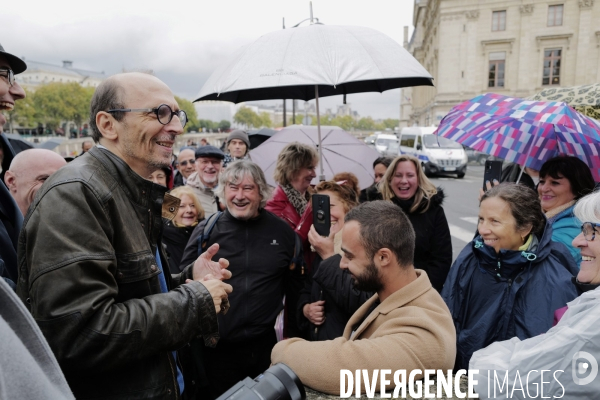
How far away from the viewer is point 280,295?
120 inches

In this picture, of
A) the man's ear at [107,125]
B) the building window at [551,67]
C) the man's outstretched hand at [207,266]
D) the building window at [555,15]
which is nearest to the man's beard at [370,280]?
the man's outstretched hand at [207,266]

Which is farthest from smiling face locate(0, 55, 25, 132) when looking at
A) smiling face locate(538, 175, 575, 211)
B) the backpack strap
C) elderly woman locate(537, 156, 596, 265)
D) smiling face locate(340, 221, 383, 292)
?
smiling face locate(538, 175, 575, 211)

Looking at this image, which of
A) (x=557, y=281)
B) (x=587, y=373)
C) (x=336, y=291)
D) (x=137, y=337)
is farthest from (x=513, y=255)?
(x=137, y=337)

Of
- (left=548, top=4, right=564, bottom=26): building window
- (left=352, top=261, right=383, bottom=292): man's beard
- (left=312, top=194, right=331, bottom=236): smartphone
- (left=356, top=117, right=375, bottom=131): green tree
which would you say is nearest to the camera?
(left=352, top=261, right=383, bottom=292): man's beard

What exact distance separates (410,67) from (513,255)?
1.55 meters

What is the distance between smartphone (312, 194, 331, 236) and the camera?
8.89 feet

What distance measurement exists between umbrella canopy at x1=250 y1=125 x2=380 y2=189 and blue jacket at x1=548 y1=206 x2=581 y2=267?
2474 mm

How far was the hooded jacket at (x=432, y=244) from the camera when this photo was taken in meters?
3.69

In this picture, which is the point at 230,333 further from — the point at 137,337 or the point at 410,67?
the point at 410,67

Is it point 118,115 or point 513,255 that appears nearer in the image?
point 118,115

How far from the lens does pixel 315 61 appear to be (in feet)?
9.68

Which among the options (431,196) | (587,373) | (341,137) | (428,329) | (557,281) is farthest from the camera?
(341,137)

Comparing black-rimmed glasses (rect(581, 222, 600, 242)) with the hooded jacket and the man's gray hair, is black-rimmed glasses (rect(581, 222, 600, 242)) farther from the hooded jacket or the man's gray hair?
the man's gray hair

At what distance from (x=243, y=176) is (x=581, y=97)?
2.81 metres
